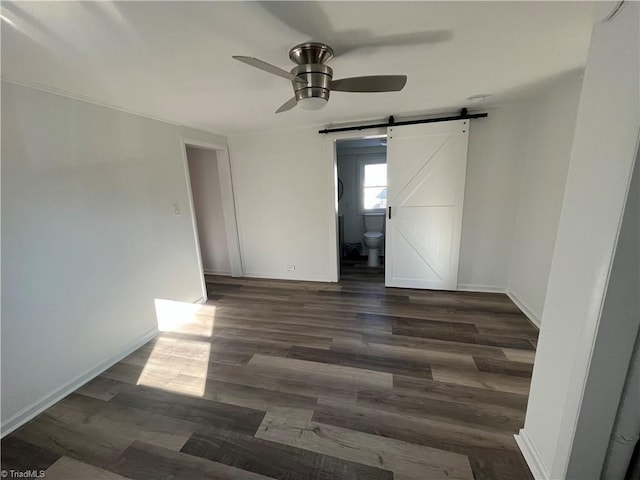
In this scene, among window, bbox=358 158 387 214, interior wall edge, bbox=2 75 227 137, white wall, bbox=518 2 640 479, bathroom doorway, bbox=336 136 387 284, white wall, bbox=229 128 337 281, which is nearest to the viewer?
white wall, bbox=518 2 640 479

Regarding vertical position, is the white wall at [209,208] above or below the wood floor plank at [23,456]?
above

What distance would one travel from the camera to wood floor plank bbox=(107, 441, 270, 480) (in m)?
1.26

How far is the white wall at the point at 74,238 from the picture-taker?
1.57 meters

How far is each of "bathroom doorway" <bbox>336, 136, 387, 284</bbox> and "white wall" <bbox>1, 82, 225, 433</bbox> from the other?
2953 millimetres

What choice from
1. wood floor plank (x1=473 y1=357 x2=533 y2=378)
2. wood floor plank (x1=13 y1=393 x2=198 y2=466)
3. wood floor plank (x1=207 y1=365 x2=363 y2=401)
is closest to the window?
wood floor plank (x1=473 y1=357 x2=533 y2=378)

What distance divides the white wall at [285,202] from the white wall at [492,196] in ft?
5.72

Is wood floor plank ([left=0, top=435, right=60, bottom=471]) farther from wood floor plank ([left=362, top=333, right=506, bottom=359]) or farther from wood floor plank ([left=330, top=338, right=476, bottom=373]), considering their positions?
wood floor plank ([left=362, top=333, right=506, bottom=359])

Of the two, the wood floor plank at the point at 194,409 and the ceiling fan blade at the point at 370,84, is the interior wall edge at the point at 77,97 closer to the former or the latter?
the ceiling fan blade at the point at 370,84

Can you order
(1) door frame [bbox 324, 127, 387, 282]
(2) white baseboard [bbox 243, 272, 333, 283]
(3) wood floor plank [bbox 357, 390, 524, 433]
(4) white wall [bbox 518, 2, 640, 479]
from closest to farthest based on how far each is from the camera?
(4) white wall [bbox 518, 2, 640, 479] < (3) wood floor plank [bbox 357, 390, 524, 433] < (1) door frame [bbox 324, 127, 387, 282] < (2) white baseboard [bbox 243, 272, 333, 283]

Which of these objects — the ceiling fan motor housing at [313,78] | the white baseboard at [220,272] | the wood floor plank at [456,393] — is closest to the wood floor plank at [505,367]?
the wood floor plank at [456,393]

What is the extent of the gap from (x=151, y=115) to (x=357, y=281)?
10.6ft

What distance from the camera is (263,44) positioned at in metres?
1.35

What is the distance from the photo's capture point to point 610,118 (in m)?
0.83

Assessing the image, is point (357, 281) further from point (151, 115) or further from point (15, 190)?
point (15, 190)
